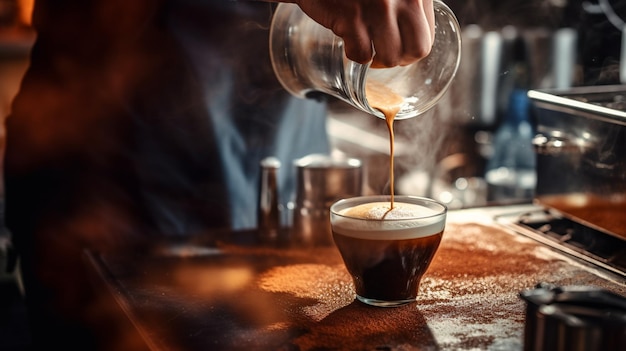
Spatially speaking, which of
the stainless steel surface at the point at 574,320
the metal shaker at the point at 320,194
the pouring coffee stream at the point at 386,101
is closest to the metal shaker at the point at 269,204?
the metal shaker at the point at 320,194

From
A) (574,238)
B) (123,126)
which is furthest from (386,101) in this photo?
(123,126)

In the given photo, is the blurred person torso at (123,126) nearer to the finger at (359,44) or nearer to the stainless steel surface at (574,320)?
the finger at (359,44)

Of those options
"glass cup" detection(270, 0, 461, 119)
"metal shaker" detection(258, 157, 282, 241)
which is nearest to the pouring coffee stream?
"glass cup" detection(270, 0, 461, 119)

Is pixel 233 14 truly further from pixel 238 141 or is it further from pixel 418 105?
pixel 418 105

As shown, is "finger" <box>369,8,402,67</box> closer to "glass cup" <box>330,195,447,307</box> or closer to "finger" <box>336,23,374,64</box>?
"finger" <box>336,23,374,64</box>

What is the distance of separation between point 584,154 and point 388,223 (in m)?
0.61

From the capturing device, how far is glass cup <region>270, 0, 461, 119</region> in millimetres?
1545

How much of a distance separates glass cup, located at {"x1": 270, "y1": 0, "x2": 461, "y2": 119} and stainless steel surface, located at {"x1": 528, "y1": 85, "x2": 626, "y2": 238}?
1.04 feet

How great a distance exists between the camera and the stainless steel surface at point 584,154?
1646mm

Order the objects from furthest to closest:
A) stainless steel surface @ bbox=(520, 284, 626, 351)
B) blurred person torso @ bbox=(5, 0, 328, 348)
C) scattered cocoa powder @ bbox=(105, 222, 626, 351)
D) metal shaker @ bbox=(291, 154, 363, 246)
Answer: blurred person torso @ bbox=(5, 0, 328, 348) → metal shaker @ bbox=(291, 154, 363, 246) → scattered cocoa powder @ bbox=(105, 222, 626, 351) → stainless steel surface @ bbox=(520, 284, 626, 351)

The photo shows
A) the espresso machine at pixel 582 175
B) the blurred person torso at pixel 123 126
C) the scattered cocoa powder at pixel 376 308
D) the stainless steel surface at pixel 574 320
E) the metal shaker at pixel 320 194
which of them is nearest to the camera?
the stainless steel surface at pixel 574 320

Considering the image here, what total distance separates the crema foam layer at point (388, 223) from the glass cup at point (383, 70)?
21 centimetres

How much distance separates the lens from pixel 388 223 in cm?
138

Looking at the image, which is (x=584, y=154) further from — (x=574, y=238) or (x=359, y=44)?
(x=359, y=44)
